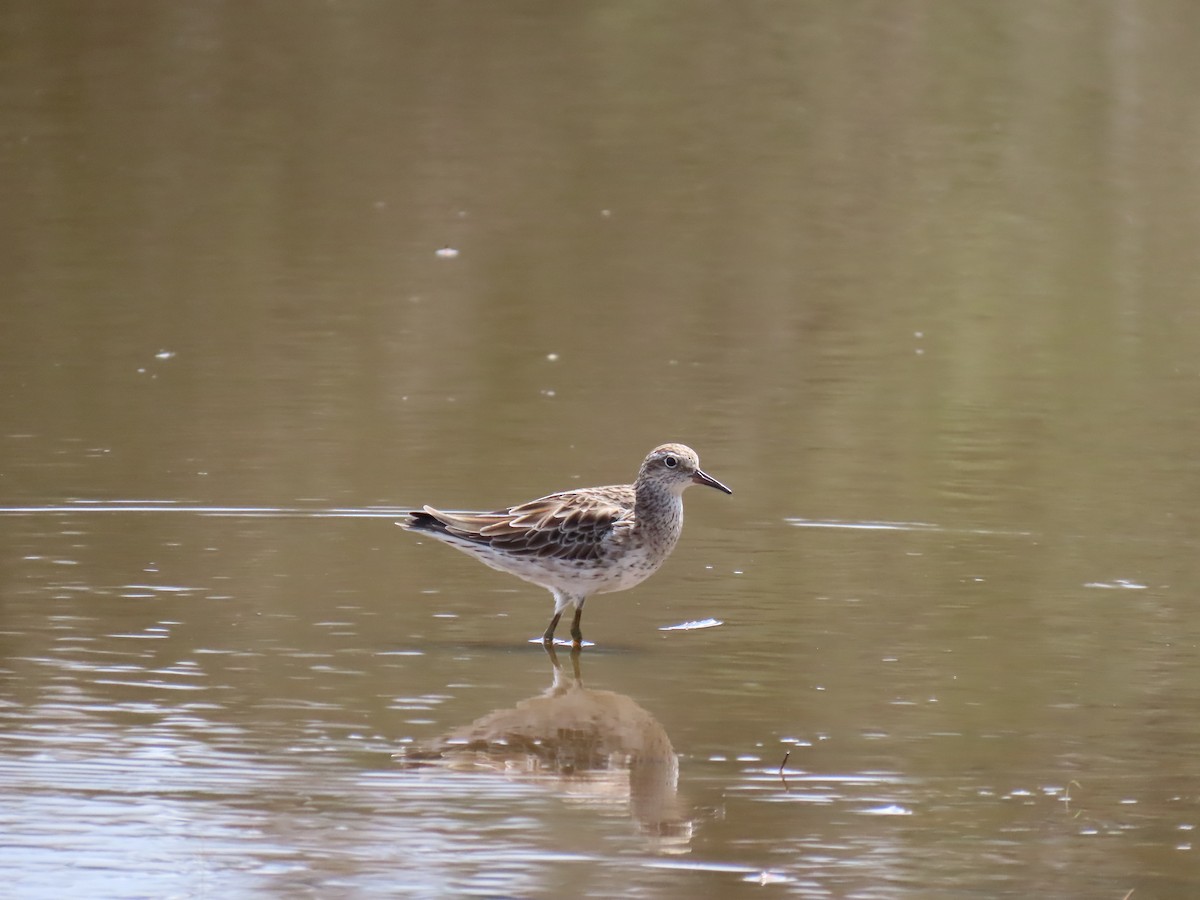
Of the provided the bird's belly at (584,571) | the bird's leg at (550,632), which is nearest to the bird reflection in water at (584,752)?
the bird's leg at (550,632)

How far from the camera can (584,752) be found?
7.48 metres

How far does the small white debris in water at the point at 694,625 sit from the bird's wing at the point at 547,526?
18.1 inches

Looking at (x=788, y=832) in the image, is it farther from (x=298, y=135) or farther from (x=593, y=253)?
(x=298, y=135)

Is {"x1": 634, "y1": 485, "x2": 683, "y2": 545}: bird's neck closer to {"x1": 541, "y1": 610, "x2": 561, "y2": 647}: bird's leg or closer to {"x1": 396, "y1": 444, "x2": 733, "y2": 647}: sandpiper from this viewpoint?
{"x1": 396, "y1": 444, "x2": 733, "y2": 647}: sandpiper

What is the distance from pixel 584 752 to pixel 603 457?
456 centimetres

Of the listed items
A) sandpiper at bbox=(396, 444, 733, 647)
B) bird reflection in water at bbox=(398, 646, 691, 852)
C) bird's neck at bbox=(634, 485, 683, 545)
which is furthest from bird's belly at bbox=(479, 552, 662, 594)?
bird reflection in water at bbox=(398, 646, 691, 852)

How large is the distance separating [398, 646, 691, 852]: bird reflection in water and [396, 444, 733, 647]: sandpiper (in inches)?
34.6

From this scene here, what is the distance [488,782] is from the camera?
6957 millimetres

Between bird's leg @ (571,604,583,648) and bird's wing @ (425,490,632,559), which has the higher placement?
bird's wing @ (425,490,632,559)

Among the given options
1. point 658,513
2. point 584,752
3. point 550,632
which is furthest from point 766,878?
point 658,513

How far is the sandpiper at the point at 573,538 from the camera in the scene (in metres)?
9.05

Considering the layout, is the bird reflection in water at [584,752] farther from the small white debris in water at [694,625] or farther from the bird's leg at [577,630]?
the small white debris in water at [694,625]

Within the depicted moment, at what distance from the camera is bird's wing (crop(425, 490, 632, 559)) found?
905 centimetres

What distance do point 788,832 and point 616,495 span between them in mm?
3209
